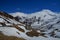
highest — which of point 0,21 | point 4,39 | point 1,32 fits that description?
point 0,21

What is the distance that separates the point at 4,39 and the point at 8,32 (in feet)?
42.4

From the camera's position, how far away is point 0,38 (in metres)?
55.5

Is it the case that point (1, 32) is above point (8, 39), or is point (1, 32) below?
above

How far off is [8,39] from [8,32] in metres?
11.7

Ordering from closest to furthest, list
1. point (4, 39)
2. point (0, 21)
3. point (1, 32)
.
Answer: point (4, 39) < point (1, 32) < point (0, 21)

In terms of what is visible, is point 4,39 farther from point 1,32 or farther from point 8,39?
point 1,32

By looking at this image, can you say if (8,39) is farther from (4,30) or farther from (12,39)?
(4,30)

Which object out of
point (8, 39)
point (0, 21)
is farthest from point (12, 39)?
point (0, 21)

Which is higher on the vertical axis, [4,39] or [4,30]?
[4,30]

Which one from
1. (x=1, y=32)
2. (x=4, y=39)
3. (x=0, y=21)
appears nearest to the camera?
(x=4, y=39)

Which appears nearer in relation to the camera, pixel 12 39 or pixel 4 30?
pixel 12 39

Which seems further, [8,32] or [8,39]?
[8,32]

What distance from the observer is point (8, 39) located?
183ft

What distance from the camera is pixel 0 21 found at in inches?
3408
